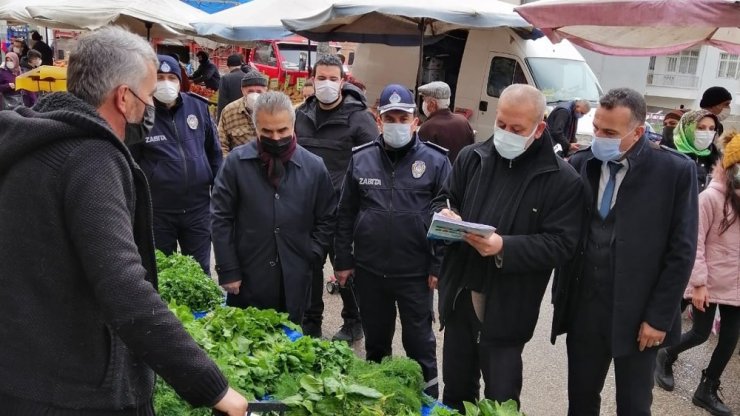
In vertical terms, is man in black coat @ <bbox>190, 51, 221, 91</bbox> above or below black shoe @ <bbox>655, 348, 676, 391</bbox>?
above

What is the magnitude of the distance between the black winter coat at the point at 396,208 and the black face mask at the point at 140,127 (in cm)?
207

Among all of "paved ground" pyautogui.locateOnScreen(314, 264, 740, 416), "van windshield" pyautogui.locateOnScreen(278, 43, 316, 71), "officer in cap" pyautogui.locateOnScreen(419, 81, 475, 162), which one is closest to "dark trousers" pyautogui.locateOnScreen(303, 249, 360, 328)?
"paved ground" pyautogui.locateOnScreen(314, 264, 740, 416)

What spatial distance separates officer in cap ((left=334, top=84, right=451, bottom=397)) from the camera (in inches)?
155

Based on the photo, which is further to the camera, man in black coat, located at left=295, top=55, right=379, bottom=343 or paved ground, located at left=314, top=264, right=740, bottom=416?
man in black coat, located at left=295, top=55, right=379, bottom=343

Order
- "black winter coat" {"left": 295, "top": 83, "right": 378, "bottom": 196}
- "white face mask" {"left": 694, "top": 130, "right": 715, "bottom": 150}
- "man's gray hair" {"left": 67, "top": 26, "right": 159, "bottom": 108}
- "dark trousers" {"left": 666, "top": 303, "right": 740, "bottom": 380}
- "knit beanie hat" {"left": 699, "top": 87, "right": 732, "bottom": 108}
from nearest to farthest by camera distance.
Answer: "man's gray hair" {"left": 67, "top": 26, "right": 159, "bottom": 108} < "dark trousers" {"left": 666, "top": 303, "right": 740, "bottom": 380} < "black winter coat" {"left": 295, "top": 83, "right": 378, "bottom": 196} < "white face mask" {"left": 694, "top": 130, "right": 715, "bottom": 150} < "knit beanie hat" {"left": 699, "top": 87, "right": 732, "bottom": 108}

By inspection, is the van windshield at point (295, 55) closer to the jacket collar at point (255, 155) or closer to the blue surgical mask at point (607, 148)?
the jacket collar at point (255, 155)

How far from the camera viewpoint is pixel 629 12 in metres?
4.74

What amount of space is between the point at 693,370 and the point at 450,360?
276 centimetres

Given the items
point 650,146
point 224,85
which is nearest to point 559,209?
point 650,146

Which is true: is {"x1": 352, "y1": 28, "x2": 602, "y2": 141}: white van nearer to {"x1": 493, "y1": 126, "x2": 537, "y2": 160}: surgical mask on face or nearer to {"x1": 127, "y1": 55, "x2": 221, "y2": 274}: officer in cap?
{"x1": 127, "y1": 55, "x2": 221, "y2": 274}: officer in cap

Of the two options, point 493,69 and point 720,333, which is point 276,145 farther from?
point 493,69

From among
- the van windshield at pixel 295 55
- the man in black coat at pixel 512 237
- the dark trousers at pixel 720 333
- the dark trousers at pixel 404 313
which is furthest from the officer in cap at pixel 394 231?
the van windshield at pixel 295 55

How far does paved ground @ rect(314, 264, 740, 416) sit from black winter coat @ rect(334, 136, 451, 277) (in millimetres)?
1310

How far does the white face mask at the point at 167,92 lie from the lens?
15.5 feet
